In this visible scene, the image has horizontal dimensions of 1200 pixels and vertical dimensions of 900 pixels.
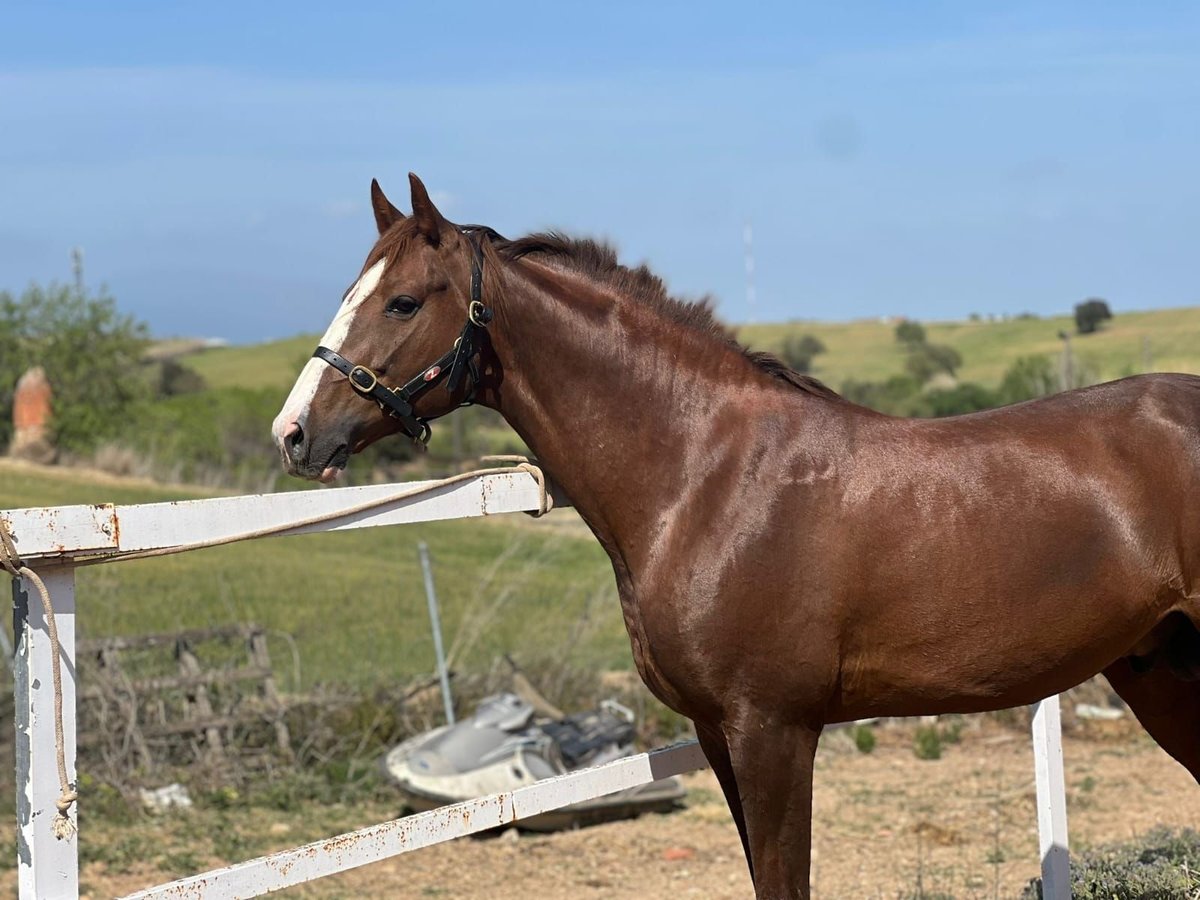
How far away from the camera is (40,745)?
8.54 feet

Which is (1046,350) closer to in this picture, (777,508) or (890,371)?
(890,371)

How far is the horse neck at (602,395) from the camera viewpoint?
3.51 m

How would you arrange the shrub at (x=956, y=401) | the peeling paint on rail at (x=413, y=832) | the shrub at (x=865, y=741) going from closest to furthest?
the peeling paint on rail at (x=413, y=832) < the shrub at (x=865, y=741) < the shrub at (x=956, y=401)

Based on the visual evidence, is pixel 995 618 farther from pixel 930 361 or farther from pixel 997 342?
pixel 997 342

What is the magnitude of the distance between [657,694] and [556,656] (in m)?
6.59

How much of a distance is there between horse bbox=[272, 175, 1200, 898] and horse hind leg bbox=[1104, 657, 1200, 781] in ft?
1.94

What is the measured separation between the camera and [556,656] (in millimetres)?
9984

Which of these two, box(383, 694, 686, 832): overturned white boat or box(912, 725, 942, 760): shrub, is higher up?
box(383, 694, 686, 832): overturned white boat

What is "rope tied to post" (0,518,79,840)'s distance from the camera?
2.58m

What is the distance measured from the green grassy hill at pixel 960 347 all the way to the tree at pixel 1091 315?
64cm

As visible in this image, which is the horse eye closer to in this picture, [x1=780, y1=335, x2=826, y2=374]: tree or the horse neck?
the horse neck

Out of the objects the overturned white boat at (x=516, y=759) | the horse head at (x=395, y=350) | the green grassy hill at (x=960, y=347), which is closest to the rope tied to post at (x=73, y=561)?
the horse head at (x=395, y=350)

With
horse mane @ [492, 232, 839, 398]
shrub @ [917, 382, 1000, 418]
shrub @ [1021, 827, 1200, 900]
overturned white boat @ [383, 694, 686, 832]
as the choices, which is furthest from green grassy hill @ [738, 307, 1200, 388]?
horse mane @ [492, 232, 839, 398]

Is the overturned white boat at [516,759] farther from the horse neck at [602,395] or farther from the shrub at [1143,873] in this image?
the horse neck at [602,395]
